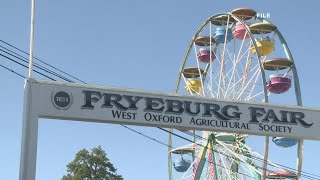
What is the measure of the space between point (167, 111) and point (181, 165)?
18.5 meters

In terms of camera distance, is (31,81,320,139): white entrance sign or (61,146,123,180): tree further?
(61,146,123,180): tree

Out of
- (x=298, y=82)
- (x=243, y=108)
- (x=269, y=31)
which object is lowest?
(x=243, y=108)

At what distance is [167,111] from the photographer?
55.3 ft

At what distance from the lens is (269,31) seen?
30531mm

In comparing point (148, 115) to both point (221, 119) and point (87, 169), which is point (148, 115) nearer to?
point (221, 119)

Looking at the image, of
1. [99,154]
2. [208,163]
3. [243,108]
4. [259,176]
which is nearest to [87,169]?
[99,154]

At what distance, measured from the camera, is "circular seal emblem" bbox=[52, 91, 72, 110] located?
16125 mm

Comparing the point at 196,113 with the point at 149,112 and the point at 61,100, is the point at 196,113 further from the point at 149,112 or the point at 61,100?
the point at 61,100

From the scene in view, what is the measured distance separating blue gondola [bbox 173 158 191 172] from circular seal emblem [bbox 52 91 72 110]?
63.2 ft

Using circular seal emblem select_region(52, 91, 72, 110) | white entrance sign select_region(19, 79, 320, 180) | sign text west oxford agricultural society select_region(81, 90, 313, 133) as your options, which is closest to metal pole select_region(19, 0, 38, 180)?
white entrance sign select_region(19, 79, 320, 180)

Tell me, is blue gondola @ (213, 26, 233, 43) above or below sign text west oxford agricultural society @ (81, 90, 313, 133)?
above

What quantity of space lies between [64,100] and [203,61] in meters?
19.6

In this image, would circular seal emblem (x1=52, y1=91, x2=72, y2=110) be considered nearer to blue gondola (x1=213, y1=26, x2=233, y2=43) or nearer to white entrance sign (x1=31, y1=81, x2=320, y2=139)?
white entrance sign (x1=31, y1=81, x2=320, y2=139)

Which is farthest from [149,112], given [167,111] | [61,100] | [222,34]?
[222,34]
